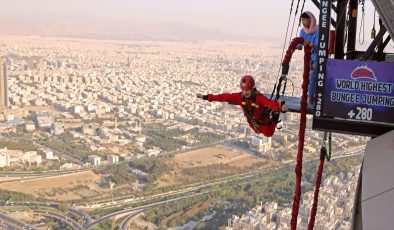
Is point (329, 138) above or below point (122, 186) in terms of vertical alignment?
above

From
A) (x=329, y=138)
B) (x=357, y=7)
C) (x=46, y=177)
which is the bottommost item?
(x=46, y=177)

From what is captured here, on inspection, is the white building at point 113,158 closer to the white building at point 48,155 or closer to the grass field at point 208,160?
the grass field at point 208,160

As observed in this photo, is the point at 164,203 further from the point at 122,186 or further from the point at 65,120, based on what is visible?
the point at 65,120

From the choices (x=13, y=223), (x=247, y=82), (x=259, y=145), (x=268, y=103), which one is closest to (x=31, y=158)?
(x=13, y=223)

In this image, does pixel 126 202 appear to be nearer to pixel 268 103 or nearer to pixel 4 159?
pixel 4 159

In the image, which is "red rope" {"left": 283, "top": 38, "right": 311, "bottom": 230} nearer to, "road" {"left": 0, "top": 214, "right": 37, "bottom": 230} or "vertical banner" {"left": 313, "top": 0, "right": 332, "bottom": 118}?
"vertical banner" {"left": 313, "top": 0, "right": 332, "bottom": 118}

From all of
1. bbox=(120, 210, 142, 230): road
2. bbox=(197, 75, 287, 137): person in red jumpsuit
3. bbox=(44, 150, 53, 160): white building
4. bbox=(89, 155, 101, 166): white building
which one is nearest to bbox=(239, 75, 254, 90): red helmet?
bbox=(197, 75, 287, 137): person in red jumpsuit

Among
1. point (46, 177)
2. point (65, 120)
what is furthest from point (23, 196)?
point (65, 120)
